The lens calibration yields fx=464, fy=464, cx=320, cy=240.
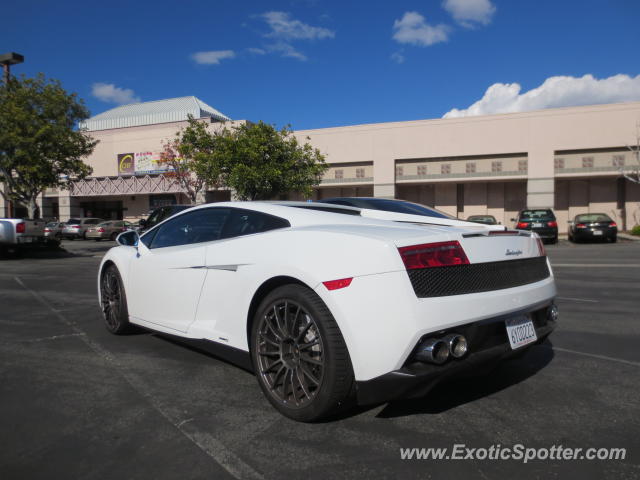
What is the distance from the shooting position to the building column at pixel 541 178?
98.9 feet

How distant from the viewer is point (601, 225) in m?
19.5

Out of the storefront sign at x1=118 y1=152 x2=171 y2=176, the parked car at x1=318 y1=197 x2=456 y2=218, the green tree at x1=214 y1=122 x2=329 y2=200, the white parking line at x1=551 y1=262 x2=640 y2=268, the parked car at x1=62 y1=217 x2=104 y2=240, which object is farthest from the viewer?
the storefront sign at x1=118 y1=152 x2=171 y2=176

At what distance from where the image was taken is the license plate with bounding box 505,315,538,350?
2.67 m

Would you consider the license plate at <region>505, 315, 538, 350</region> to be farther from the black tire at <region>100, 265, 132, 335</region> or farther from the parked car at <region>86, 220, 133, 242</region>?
the parked car at <region>86, 220, 133, 242</region>

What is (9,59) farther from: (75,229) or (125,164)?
(125,164)

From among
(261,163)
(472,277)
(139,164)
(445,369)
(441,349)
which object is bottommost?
(445,369)

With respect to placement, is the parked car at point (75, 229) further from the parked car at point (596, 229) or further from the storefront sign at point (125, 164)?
the parked car at point (596, 229)

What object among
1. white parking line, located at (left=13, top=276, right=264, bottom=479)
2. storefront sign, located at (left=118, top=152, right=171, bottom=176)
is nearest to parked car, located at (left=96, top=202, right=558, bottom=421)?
white parking line, located at (left=13, top=276, right=264, bottom=479)

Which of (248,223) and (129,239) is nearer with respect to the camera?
(248,223)

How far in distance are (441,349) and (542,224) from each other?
765 inches

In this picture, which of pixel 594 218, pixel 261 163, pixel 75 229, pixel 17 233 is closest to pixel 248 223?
pixel 17 233

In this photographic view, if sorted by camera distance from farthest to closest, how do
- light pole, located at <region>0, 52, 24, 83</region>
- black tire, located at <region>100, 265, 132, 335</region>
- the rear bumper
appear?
light pole, located at <region>0, 52, 24, 83</region> → black tire, located at <region>100, 265, 132, 335</region> → the rear bumper

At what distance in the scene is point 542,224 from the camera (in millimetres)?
19656

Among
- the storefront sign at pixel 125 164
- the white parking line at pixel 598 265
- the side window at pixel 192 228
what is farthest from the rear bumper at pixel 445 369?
the storefront sign at pixel 125 164
